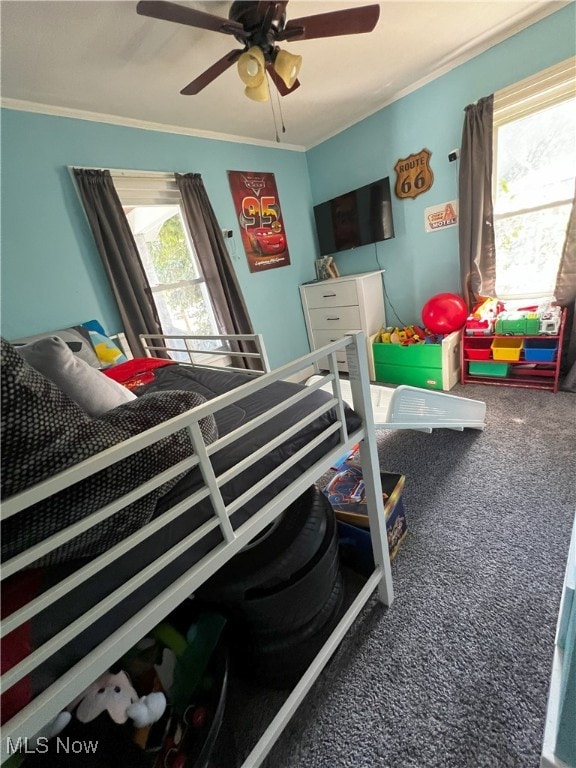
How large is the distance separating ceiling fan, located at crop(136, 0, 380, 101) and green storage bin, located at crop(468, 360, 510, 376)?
7.42 feet

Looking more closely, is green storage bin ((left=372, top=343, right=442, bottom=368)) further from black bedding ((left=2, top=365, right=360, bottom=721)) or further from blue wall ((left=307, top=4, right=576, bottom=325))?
black bedding ((left=2, top=365, right=360, bottom=721))

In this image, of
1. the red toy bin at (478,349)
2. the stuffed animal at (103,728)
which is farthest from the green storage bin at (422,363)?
the stuffed animal at (103,728)

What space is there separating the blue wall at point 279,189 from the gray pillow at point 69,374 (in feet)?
5.15

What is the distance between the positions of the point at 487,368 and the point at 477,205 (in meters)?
1.28

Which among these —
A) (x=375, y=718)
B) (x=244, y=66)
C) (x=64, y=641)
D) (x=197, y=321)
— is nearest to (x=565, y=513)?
(x=375, y=718)

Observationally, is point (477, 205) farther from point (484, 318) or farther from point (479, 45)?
point (479, 45)

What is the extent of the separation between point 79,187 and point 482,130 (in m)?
2.87

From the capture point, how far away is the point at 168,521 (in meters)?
0.58

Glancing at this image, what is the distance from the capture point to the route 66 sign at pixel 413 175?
8.80 feet

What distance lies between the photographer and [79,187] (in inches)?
82.0

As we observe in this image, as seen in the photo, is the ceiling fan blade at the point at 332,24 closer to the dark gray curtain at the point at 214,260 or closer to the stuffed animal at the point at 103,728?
the dark gray curtain at the point at 214,260

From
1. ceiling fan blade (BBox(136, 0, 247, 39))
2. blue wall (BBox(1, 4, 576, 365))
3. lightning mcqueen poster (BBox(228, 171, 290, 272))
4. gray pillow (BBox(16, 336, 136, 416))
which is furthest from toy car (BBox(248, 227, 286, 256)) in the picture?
gray pillow (BBox(16, 336, 136, 416))

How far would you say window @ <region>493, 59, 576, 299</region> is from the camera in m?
2.12

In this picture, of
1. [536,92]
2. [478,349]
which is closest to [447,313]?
[478,349]
